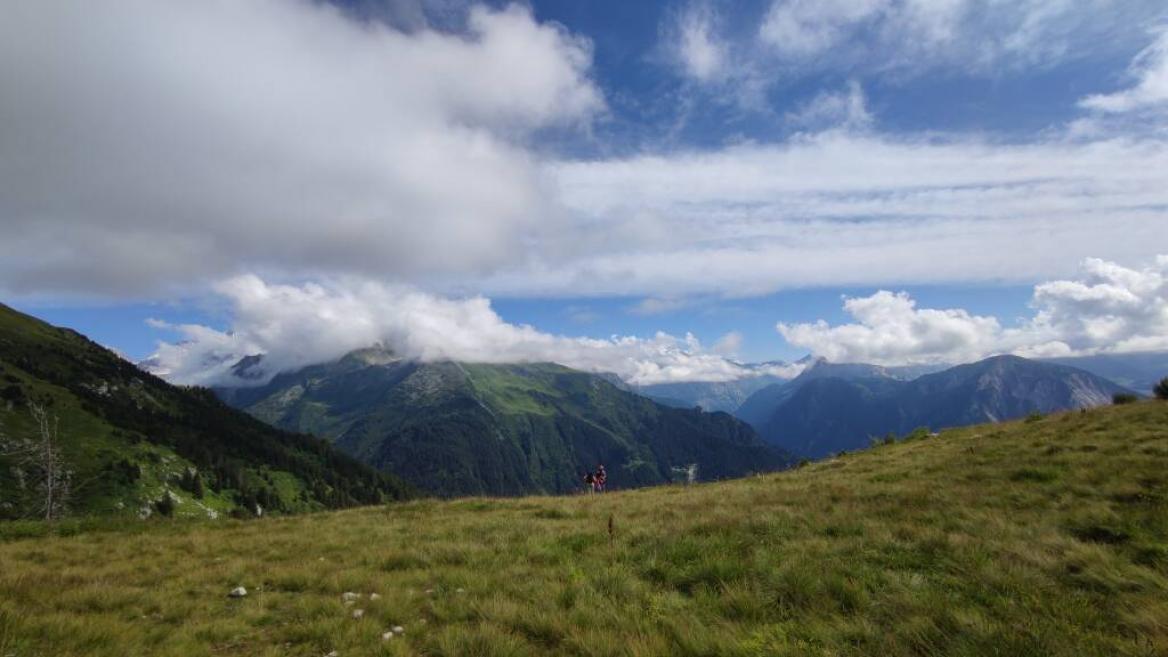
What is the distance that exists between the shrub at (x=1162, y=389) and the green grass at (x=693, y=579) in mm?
11660

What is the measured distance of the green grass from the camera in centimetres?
648

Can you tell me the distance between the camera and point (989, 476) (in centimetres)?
1566

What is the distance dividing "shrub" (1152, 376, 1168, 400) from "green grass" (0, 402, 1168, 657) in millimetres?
11660

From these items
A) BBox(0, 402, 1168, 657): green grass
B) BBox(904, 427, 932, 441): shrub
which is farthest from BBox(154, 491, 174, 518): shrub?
BBox(904, 427, 932, 441): shrub

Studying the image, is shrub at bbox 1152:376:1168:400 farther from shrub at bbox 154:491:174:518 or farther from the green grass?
shrub at bbox 154:491:174:518

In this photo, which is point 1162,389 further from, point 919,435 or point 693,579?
point 693,579

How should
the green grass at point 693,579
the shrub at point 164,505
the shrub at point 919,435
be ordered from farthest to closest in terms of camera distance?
the shrub at point 164,505, the shrub at point 919,435, the green grass at point 693,579

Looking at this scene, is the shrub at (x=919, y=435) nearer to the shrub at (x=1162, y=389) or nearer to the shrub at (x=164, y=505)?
the shrub at (x=1162, y=389)

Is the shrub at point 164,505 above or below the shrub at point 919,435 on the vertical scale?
below

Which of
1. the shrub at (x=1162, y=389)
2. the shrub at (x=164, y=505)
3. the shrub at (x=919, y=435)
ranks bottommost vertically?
the shrub at (x=164, y=505)

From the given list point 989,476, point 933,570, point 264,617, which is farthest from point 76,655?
point 989,476

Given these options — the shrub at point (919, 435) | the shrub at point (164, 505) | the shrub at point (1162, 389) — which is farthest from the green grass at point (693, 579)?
the shrub at point (164, 505)

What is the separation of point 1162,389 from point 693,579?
30.0 metres

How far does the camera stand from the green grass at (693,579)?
6.48 metres
